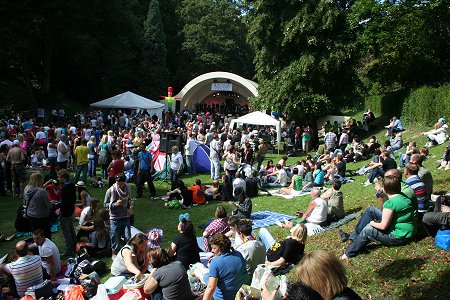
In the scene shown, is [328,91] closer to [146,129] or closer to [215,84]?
[146,129]

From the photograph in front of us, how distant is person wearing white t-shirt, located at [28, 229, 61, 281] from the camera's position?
24.0 feet

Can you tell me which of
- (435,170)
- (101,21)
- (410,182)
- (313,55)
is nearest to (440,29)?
(313,55)

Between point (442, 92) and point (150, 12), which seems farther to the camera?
point (150, 12)

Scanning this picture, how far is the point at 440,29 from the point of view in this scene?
66.4 feet

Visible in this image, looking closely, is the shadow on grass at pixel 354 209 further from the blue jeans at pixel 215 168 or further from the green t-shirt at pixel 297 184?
the blue jeans at pixel 215 168

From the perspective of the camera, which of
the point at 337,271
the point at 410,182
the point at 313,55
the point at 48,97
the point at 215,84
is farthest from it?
the point at 215,84

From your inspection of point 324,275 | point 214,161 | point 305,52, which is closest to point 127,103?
point 305,52

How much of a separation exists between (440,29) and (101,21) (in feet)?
78.5

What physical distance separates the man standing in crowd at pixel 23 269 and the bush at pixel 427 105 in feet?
56.2

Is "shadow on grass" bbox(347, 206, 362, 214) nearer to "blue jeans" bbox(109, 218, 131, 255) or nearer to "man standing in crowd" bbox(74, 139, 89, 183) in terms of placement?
"blue jeans" bbox(109, 218, 131, 255)

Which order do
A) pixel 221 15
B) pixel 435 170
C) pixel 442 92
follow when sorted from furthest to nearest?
pixel 221 15, pixel 442 92, pixel 435 170

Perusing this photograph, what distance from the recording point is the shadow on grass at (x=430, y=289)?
535 cm

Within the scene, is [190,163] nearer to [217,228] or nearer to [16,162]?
[16,162]

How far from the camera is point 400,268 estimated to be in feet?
19.9
